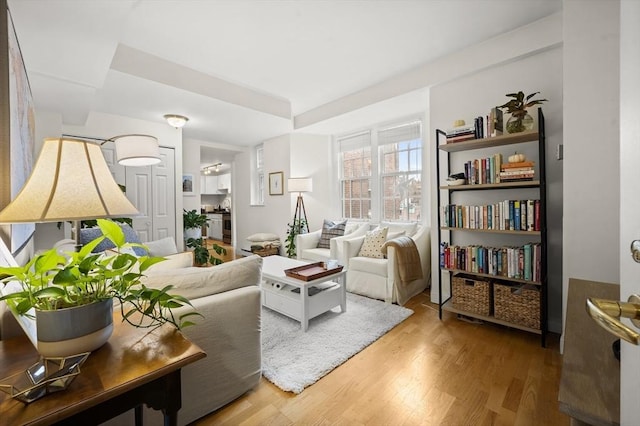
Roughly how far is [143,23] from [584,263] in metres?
3.76

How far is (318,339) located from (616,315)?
2034mm

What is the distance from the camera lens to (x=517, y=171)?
2.20 metres

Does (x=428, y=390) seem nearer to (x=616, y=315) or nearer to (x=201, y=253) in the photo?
(x=616, y=315)

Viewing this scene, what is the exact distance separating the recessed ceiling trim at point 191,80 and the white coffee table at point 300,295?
7.03 feet

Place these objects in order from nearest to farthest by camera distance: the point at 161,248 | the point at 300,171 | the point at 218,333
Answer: the point at 218,333, the point at 161,248, the point at 300,171

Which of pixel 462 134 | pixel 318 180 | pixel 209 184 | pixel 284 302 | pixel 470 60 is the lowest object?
pixel 284 302

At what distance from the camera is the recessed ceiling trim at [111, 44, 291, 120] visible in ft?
8.66

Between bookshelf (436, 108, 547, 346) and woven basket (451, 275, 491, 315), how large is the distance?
0.04ft

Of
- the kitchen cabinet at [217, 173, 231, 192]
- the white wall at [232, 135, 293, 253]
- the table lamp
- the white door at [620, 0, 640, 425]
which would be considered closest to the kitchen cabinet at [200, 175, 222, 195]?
the kitchen cabinet at [217, 173, 231, 192]

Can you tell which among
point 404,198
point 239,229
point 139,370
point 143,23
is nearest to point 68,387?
point 139,370

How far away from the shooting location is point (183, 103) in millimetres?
3396

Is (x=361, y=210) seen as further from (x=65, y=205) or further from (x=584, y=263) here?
(x=65, y=205)

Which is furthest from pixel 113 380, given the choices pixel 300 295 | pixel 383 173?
pixel 383 173

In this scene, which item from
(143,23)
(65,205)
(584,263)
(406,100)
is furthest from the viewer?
(406,100)
